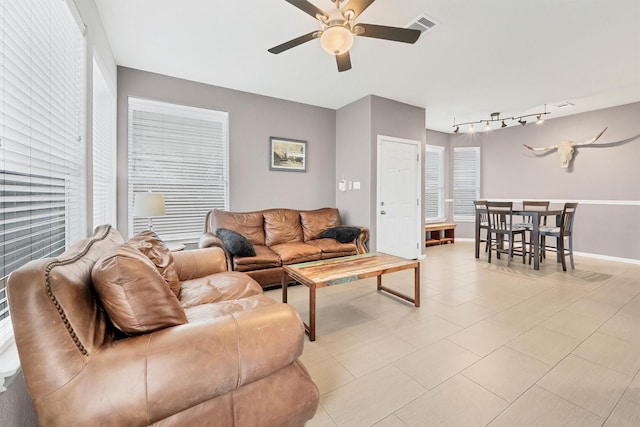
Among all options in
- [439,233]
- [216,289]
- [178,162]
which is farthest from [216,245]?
[439,233]

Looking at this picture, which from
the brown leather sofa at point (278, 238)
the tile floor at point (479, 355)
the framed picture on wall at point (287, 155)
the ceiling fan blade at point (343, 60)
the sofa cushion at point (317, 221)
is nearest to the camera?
the tile floor at point (479, 355)

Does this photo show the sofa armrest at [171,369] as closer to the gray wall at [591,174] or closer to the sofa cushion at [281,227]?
the sofa cushion at [281,227]

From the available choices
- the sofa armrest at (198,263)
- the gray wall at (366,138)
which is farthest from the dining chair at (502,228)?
the sofa armrest at (198,263)

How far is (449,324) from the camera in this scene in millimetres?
2389

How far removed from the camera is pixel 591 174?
4.97m

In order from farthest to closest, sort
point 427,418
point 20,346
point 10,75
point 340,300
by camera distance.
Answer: point 340,300
point 427,418
point 10,75
point 20,346

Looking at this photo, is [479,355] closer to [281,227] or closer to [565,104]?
[281,227]

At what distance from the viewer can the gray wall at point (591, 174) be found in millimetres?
4555

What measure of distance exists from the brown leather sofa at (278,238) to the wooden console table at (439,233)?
2660 mm

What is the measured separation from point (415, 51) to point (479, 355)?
2946 mm

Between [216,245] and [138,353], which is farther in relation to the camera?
[216,245]

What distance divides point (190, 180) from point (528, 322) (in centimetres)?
416

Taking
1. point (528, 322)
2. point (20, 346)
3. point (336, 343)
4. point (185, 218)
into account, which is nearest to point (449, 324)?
point (528, 322)

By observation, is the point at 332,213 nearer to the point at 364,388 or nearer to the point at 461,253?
the point at 461,253
